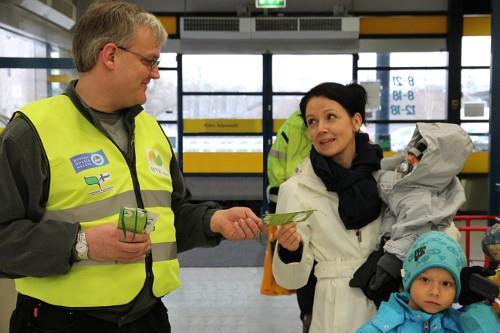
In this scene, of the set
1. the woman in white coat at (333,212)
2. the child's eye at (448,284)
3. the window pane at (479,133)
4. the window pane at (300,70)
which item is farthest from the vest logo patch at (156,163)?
the window pane at (479,133)

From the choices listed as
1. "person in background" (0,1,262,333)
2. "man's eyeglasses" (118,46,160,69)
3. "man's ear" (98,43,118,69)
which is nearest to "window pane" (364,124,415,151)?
"person in background" (0,1,262,333)

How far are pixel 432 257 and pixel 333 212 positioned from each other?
0.38m

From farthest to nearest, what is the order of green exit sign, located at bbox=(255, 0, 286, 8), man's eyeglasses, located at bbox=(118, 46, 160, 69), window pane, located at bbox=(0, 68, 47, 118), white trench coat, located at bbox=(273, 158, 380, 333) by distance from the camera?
green exit sign, located at bbox=(255, 0, 286, 8) < window pane, located at bbox=(0, 68, 47, 118) < white trench coat, located at bbox=(273, 158, 380, 333) < man's eyeglasses, located at bbox=(118, 46, 160, 69)

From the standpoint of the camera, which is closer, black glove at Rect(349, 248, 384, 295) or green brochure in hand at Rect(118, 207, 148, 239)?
green brochure in hand at Rect(118, 207, 148, 239)

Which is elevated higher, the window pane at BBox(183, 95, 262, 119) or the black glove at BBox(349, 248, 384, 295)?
the window pane at BBox(183, 95, 262, 119)

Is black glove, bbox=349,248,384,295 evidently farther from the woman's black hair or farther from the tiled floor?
the tiled floor

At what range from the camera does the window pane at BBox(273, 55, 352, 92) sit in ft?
30.5

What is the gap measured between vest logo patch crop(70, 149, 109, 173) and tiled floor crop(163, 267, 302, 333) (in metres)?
2.88

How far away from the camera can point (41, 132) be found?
1.48 meters

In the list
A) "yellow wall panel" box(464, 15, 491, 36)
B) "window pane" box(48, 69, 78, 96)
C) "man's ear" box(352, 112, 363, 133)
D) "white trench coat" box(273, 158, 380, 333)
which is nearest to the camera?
"white trench coat" box(273, 158, 380, 333)

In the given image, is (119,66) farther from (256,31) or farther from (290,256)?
(256,31)

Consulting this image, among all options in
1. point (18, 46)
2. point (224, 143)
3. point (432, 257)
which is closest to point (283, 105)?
point (224, 143)

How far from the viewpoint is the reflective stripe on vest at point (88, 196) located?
1481mm

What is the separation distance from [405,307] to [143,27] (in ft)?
3.98
